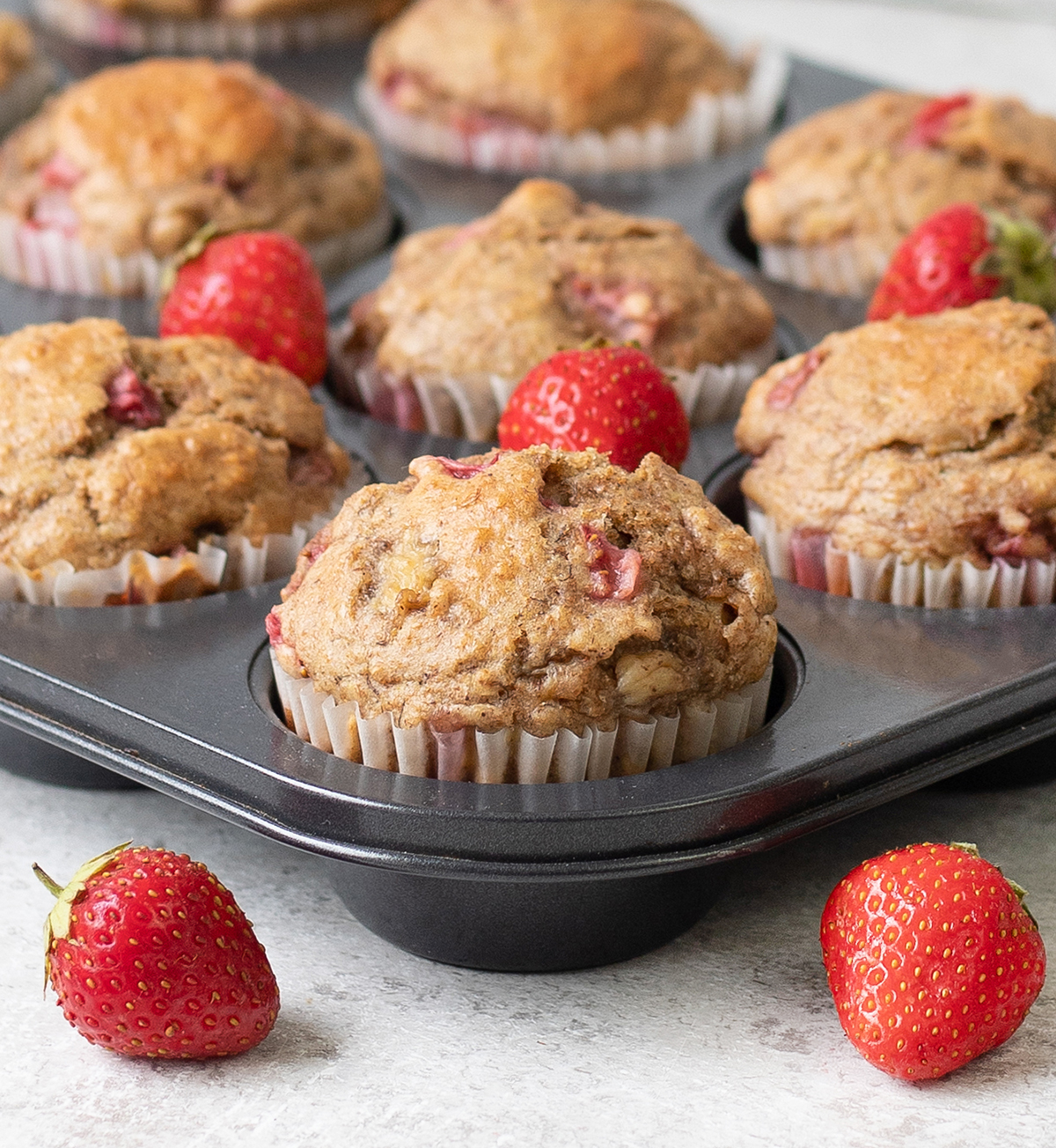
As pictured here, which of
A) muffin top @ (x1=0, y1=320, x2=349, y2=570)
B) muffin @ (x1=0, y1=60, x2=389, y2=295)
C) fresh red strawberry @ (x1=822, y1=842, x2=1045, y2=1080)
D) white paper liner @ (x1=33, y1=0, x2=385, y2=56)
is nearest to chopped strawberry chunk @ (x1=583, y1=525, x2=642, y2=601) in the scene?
fresh red strawberry @ (x1=822, y1=842, x2=1045, y2=1080)

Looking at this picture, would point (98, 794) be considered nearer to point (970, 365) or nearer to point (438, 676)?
point (438, 676)

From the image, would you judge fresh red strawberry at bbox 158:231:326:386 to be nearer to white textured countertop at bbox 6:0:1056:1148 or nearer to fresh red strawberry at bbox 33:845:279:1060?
white textured countertop at bbox 6:0:1056:1148

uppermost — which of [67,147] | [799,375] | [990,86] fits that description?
[799,375]

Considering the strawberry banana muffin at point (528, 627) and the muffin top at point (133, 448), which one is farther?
the muffin top at point (133, 448)

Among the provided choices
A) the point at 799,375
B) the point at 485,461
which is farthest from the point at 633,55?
the point at 485,461

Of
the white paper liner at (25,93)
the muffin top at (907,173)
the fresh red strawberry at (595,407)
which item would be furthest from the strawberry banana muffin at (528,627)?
the white paper liner at (25,93)

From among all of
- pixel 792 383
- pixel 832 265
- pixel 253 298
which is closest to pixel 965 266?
pixel 792 383

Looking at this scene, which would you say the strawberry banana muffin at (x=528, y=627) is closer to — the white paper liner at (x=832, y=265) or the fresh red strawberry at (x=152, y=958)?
the fresh red strawberry at (x=152, y=958)

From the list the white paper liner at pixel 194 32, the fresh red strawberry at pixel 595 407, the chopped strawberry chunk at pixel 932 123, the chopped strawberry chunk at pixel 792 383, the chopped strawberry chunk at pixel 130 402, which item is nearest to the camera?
the fresh red strawberry at pixel 595 407
